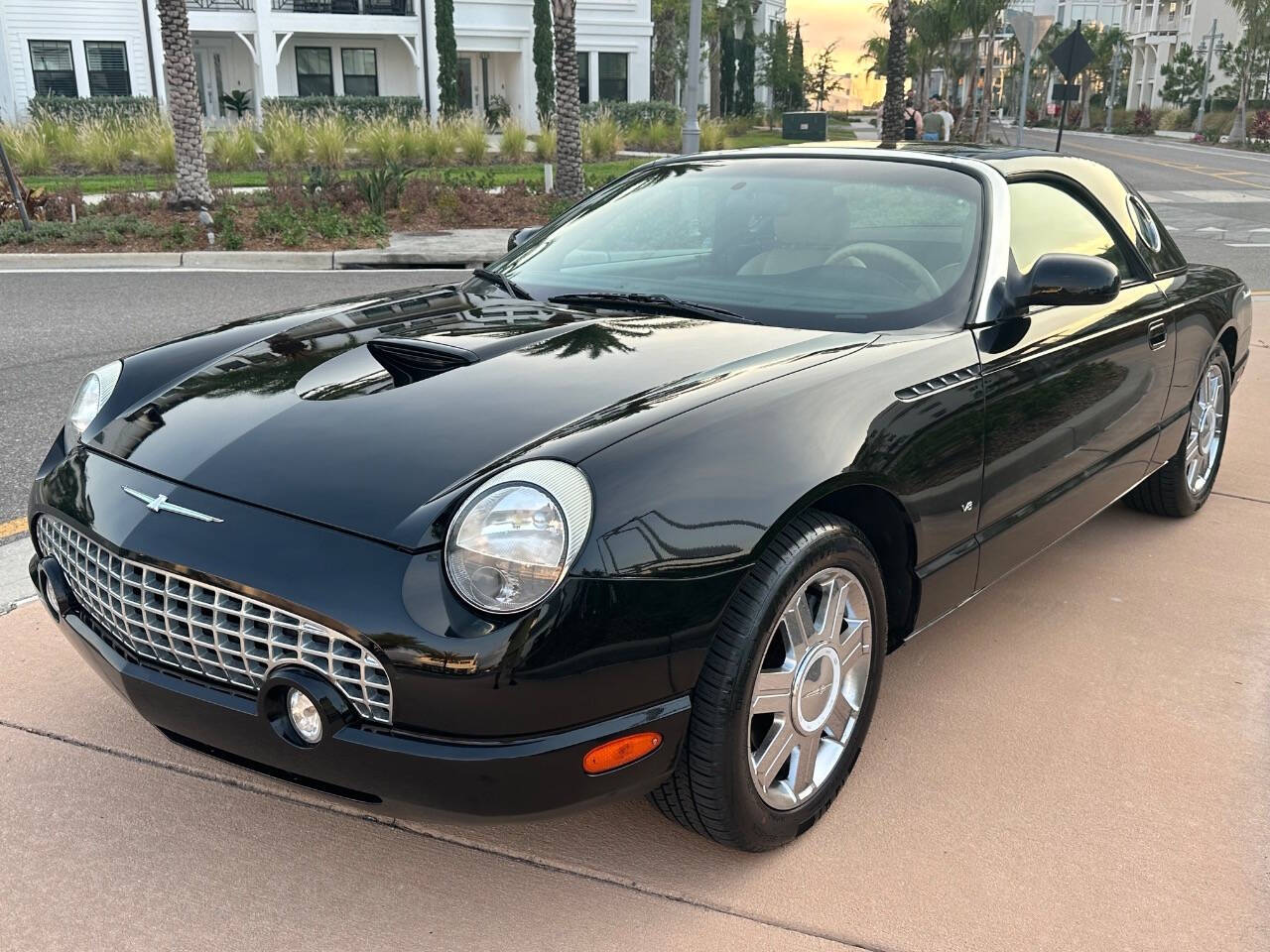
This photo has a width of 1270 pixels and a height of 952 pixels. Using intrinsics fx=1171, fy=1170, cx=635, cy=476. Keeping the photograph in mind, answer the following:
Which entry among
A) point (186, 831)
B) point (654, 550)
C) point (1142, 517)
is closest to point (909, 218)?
point (654, 550)

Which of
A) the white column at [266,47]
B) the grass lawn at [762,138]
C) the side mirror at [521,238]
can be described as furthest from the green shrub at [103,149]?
the grass lawn at [762,138]

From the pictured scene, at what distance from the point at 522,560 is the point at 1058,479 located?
196cm

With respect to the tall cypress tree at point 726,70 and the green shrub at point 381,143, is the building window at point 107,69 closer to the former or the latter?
the green shrub at point 381,143

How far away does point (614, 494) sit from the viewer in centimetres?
213

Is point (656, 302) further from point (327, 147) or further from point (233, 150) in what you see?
point (233, 150)

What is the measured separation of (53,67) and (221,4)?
16.9 feet

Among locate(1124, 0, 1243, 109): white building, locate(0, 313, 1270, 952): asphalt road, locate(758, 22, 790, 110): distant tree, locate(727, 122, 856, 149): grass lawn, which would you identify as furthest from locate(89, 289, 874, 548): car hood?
locate(1124, 0, 1243, 109): white building

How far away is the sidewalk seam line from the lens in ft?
7.71

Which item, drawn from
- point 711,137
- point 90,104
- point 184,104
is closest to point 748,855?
point 184,104

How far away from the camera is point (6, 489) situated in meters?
4.77

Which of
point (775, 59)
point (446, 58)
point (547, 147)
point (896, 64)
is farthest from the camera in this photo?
point (775, 59)

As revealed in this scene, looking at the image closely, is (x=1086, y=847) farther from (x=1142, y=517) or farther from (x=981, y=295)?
(x=1142, y=517)

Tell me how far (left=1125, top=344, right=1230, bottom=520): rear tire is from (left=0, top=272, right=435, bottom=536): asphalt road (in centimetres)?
438

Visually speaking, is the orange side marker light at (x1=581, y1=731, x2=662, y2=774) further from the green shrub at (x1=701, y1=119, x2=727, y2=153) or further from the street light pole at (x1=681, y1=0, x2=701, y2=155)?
the green shrub at (x1=701, y1=119, x2=727, y2=153)
